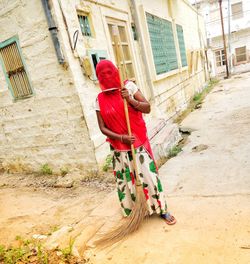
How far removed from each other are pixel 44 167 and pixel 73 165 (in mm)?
679

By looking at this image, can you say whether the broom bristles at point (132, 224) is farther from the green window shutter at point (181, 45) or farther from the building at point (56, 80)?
the green window shutter at point (181, 45)

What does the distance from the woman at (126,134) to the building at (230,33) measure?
19.2 meters

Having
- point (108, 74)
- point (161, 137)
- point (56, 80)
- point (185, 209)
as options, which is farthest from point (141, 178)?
point (161, 137)

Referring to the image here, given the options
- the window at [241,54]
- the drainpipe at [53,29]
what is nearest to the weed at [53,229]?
the drainpipe at [53,29]

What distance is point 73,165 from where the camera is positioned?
4316mm

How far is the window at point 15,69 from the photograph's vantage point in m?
4.15

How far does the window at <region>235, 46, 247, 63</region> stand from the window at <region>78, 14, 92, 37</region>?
20.2m

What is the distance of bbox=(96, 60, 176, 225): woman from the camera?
2332mm

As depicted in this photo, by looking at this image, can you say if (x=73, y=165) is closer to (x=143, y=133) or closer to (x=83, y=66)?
(x=83, y=66)

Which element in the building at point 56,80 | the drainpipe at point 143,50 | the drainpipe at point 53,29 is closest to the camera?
the drainpipe at point 53,29

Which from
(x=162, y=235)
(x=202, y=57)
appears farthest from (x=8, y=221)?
(x=202, y=57)

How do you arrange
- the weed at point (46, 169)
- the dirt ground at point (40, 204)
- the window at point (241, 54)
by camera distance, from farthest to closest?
the window at point (241, 54) < the weed at point (46, 169) < the dirt ground at point (40, 204)

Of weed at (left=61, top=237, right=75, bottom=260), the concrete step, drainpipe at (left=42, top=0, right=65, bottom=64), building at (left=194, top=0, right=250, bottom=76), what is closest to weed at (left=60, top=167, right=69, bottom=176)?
the concrete step

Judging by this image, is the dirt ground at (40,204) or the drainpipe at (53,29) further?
the drainpipe at (53,29)
